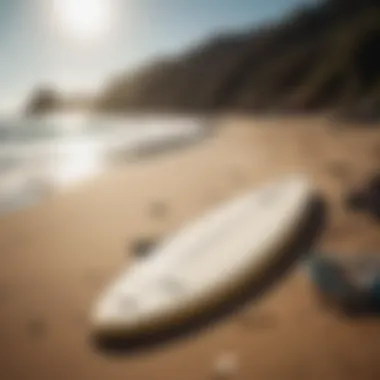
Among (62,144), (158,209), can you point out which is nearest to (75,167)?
(62,144)

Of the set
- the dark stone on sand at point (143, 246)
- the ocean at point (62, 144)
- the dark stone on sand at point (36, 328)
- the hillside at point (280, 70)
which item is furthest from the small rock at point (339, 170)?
the dark stone on sand at point (36, 328)

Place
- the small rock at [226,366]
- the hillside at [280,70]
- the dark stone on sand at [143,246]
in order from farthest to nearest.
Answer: the hillside at [280,70] → the dark stone on sand at [143,246] → the small rock at [226,366]

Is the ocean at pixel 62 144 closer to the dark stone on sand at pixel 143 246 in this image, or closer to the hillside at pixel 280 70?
the hillside at pixel 280 70

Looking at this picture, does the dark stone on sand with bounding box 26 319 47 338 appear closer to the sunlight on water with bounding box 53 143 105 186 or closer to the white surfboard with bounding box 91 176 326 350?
the white surfboard with bounding box 91 176 326 350

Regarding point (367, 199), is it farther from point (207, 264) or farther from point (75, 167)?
point (75, 167)

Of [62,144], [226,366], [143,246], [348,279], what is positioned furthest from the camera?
[62,144]
